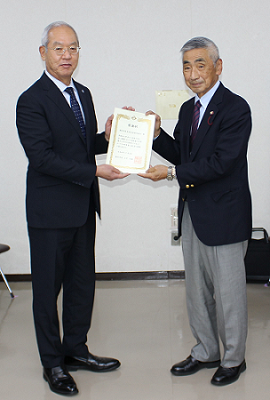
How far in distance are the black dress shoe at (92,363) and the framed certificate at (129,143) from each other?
1.22 meters

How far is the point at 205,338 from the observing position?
2.78m

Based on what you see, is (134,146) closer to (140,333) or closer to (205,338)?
(205,338)

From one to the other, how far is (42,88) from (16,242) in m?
2.65

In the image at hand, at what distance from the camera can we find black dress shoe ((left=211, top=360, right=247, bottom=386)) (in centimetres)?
263

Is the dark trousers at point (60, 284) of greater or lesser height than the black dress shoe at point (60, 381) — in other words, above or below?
above

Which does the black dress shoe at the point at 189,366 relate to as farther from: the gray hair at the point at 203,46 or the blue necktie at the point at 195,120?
the gray hair at the point at 203,46

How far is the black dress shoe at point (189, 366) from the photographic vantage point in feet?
9.07

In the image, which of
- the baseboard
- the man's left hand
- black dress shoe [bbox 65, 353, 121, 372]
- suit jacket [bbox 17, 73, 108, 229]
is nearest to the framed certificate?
the man's left hand

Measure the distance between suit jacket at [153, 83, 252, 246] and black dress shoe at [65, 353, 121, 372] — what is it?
3.35ft

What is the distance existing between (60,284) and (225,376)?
113 cm

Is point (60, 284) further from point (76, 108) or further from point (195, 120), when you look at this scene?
point (195, 120)

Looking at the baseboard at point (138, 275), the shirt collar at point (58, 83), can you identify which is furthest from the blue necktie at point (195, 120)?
the baseboard at point (138, 275)

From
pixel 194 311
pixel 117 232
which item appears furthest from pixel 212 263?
pixel 117 232

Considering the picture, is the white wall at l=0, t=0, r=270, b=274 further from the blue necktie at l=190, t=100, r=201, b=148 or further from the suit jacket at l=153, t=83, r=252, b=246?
the suit jacket at l=153, t=83, r=252, b=246
